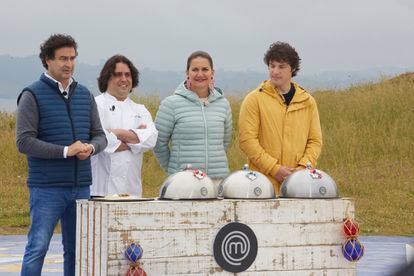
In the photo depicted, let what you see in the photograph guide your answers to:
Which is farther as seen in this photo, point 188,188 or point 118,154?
point 118,154

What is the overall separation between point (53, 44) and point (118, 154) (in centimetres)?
97

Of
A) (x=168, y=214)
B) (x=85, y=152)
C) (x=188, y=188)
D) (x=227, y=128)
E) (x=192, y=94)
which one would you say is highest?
(x=192, y=94)

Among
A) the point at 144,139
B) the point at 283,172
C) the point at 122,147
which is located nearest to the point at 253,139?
the point at 283,172

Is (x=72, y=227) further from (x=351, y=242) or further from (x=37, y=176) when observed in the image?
(x=351, y=242)

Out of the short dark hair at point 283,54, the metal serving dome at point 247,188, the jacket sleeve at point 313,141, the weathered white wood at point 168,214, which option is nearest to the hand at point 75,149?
the weathered white wood at point 168,214

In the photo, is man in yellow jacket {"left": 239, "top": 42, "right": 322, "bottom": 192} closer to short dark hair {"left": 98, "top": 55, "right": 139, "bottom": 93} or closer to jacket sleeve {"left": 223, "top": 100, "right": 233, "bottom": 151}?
jacket sleeve {"left": 223, "top": 100, "right": 233, "bottom": 151}

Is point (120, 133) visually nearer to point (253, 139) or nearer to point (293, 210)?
point (253, 139)

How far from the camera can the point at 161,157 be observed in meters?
7.77

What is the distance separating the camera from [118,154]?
7.34 meters

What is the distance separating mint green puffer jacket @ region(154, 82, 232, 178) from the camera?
739 centimetres

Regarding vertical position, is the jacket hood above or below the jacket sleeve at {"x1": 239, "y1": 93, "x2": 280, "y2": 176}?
above

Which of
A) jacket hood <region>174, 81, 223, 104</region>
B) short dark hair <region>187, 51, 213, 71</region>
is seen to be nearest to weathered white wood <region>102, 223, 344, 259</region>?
jacket hood <region>174, 81, 223, 104</region>

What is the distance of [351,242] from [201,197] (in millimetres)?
1080

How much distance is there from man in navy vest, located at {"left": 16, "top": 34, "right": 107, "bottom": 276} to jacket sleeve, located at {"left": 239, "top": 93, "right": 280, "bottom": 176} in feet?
3.95
